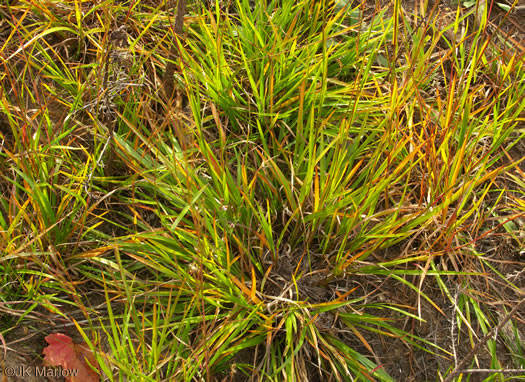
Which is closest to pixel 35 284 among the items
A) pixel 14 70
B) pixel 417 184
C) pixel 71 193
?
pixel 71 193

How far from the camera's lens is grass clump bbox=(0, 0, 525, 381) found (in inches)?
63.3

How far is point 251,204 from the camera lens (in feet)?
5.40

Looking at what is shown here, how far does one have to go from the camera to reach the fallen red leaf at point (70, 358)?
156 centimetres

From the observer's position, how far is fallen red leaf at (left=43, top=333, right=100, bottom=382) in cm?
156

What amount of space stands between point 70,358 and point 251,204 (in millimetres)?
740

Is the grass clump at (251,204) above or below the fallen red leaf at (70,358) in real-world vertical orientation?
above

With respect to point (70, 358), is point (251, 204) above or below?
above

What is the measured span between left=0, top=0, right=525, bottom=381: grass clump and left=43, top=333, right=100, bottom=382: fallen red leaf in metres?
0.05

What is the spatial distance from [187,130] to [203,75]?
23 cm

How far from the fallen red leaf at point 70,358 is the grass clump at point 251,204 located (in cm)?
5

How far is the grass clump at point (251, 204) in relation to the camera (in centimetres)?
161

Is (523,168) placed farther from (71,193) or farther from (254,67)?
(71,193)

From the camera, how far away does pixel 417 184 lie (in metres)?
1.89

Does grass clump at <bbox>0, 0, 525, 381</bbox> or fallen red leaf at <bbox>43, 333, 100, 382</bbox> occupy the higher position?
grass clump at <bbox>0, 0, 525, 381</bbox>
